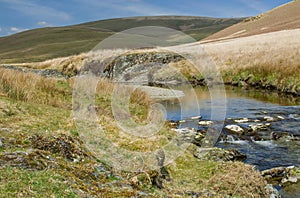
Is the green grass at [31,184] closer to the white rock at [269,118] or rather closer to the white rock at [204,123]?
the white rock at [204,123]

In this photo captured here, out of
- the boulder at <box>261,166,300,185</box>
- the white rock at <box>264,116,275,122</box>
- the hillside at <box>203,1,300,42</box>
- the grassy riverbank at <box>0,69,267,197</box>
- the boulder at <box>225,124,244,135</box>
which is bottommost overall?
the boulder at <box>261,166,300,185</box>

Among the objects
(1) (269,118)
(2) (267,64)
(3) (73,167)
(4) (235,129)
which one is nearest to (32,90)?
(3) (73,167)

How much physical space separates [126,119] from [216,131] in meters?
5.74

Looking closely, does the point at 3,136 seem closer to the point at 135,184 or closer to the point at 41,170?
the point at 41,170

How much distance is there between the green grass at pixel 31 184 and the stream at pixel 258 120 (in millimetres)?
7050

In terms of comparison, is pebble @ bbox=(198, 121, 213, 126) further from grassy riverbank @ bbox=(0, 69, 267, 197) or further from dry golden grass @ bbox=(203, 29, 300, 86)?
dry golden grass @ bbox=(203, 29, 300, 86)

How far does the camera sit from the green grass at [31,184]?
5223 millimetres

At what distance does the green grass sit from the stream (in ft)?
23.1

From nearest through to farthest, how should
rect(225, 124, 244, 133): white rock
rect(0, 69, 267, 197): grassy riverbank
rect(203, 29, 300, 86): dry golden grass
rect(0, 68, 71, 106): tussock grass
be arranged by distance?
rect(0, 69, 267, 197): grassy riverbank
rect(0, 68, 71, 106): tussock grass
rect(225, 124, 244, 133): white rock
rect(203, 29, 300, 86): dry golden grass

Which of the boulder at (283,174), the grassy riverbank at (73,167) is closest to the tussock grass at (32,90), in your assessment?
the grassy riverbank at (73,167)

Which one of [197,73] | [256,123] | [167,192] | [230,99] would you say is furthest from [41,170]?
[197,73]

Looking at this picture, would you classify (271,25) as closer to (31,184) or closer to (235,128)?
(235,128)

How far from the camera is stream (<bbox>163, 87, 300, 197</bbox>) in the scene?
13297 mm

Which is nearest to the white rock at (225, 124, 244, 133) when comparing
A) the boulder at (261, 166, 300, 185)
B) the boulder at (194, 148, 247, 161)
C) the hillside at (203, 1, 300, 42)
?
the boulder at (194, 148, 247, 161)
